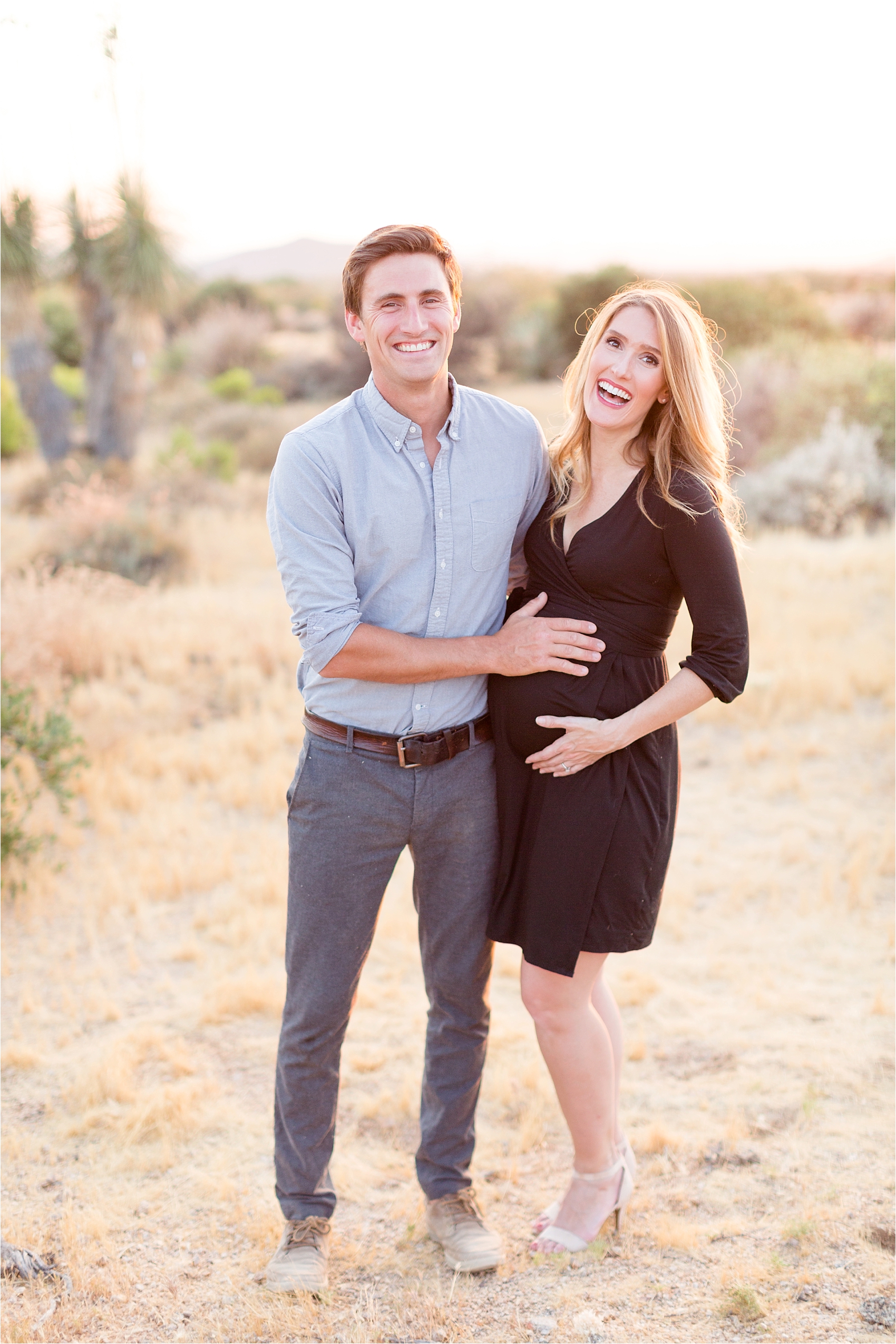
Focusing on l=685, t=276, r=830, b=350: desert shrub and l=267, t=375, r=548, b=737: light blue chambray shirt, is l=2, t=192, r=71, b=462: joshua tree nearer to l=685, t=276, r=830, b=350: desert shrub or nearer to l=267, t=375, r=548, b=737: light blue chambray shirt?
l=267, t=375, r=548, b=737: light blue chambray shirt

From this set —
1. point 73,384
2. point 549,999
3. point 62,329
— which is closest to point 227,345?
point 62,329

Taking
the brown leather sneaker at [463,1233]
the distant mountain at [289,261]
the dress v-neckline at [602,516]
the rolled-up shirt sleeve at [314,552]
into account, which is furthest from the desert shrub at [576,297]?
the distant mountain at [289,261]

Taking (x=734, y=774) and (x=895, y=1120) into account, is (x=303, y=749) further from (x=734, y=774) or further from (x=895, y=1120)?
(x=734, y=774)

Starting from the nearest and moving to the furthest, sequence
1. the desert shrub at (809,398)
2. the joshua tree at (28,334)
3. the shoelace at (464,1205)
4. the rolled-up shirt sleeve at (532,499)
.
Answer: the rolled-up shirt sleeve at (532,499), the shoelace at (464,1205), the joshua tree at (28,334), the desert shrub at (809,398)

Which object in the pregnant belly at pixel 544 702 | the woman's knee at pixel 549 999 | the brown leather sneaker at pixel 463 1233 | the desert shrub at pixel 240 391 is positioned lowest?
the brown leather sneaker at pixel 463 1233

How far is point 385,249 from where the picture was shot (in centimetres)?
267

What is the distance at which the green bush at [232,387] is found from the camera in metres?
22.2

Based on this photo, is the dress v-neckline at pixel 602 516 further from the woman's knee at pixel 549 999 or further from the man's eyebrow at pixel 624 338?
the woman's knee at pixel 549 999

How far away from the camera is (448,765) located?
9.09 feet

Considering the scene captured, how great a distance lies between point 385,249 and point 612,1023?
2286mm

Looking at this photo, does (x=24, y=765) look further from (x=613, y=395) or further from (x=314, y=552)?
(x=613, y=395)

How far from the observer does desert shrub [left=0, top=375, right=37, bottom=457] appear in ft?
56.9

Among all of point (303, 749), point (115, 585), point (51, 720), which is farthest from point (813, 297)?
point (303, 749)

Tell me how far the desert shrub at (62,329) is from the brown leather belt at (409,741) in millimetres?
28032
